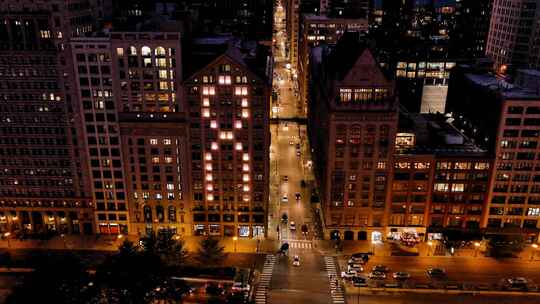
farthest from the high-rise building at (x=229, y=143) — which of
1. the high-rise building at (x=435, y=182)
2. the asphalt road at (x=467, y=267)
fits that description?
the high-rise building at (x=435, y=182)

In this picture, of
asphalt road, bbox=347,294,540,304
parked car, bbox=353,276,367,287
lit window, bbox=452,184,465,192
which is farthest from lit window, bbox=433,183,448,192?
parked car, bbox=353,276,367,287

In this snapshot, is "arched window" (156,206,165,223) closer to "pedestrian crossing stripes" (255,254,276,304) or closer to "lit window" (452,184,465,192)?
"pedestrian crossing stripes" (255,254,276,304)

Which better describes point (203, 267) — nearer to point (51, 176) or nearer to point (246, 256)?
point (246, 256)

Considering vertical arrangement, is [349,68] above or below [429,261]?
above


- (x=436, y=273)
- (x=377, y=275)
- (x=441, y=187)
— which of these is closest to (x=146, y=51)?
(x=377, y=275)

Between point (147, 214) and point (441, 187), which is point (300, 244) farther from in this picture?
point (147, 214)

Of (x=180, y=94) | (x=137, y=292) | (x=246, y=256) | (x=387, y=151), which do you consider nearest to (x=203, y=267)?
(x=246, y=256)
